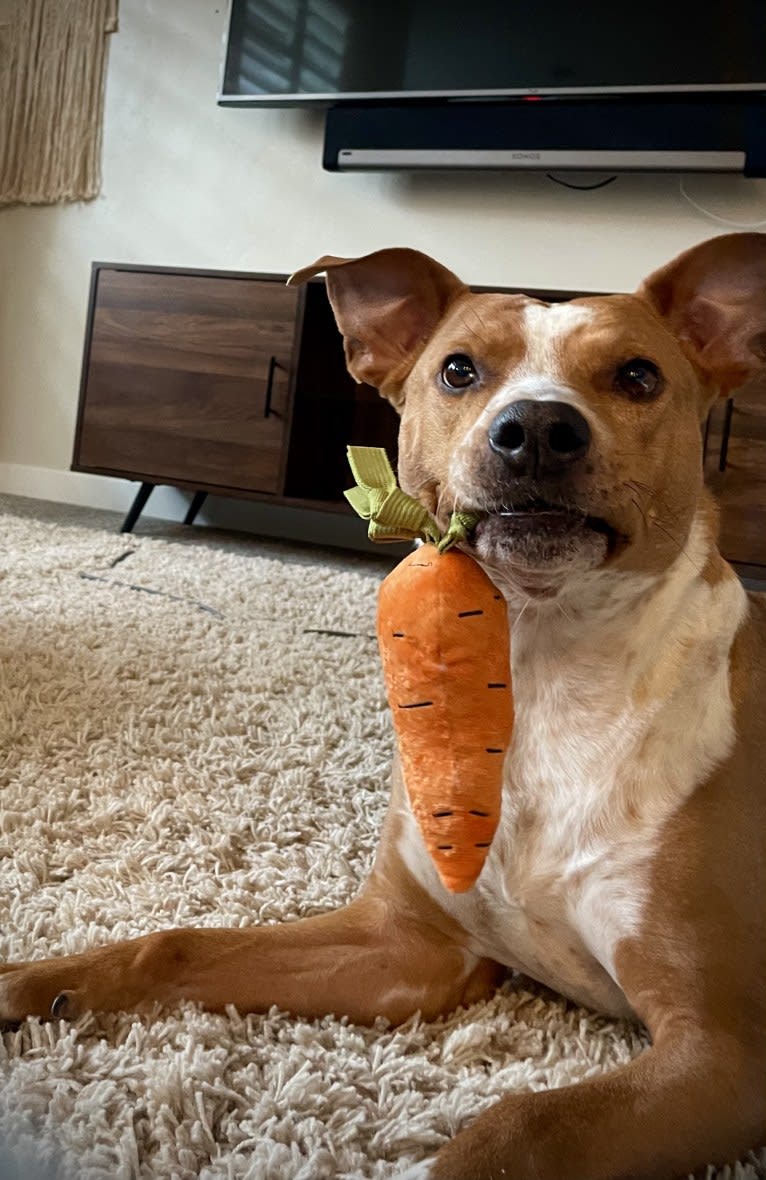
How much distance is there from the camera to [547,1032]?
1078 millimetres

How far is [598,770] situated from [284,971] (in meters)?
0.38

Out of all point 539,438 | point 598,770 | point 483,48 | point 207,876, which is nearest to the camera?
point 539,438

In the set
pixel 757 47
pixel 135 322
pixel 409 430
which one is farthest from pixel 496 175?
pixel 409 430

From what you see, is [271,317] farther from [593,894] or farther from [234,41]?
[593,894]

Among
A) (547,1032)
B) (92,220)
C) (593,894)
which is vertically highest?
(92,220)

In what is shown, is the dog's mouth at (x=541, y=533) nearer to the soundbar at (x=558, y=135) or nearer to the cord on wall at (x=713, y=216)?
the soundbar at (x=558, y=135)

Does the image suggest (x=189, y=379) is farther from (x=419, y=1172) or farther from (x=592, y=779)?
(x=419, y=1172)

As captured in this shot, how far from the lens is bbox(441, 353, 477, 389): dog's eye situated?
117 cm

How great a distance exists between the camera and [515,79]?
3770 mm

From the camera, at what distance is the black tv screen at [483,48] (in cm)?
352

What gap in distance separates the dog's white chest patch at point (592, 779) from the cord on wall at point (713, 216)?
120 inches

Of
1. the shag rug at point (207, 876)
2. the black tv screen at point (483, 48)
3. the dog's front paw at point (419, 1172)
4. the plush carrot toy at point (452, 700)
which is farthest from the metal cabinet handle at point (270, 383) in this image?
the dog's front paw at point (419, 1172)

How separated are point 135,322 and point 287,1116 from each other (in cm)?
369

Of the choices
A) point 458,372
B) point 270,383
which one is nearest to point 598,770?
point 458,372
